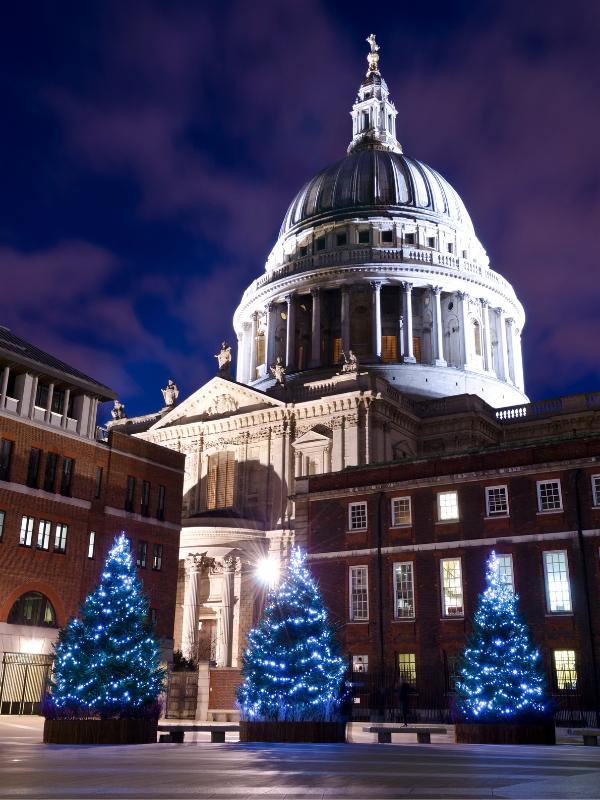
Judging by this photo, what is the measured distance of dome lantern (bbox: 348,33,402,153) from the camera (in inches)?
4156

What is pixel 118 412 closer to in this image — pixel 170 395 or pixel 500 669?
pixel 170 395

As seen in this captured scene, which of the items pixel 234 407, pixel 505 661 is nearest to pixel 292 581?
pixel 505 661

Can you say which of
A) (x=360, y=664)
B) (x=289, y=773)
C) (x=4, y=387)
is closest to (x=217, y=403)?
(x=4, y=387)

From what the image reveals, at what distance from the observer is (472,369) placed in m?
81.2

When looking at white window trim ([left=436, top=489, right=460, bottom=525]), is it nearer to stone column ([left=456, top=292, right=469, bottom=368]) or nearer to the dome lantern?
stone column ([left=456, top=292, right=469, bottom=368])

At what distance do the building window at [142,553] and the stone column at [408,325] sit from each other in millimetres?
38945

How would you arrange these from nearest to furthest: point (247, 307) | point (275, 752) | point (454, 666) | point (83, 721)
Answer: point (275, 752) → point (83, 721) → point (454, 666) → point (247, 307)

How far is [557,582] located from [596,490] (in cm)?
415

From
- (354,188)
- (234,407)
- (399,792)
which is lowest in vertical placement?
(399,792)

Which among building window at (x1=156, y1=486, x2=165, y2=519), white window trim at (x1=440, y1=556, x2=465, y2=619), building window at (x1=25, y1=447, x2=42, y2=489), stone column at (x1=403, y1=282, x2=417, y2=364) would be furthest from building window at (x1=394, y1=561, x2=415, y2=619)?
stone column at (x1=403, y1=282, x2=417, y2=364)

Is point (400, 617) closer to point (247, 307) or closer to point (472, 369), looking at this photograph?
point (472, 369)

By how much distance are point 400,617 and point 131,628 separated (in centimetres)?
1651

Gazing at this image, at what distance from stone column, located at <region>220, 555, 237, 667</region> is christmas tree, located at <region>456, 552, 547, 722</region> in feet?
82.4

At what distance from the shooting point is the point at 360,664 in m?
39.2
